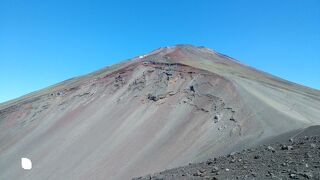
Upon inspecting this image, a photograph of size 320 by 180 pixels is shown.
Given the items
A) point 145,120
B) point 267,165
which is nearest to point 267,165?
point 267,165

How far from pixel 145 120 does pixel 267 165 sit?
18997 mm

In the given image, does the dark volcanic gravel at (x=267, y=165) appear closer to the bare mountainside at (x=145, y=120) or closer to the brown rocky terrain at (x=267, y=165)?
the brown rocky terrain at (x=267, y=165)

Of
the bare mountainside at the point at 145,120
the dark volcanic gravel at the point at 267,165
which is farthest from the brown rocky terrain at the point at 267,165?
the bare mountainside at the point at 145,120

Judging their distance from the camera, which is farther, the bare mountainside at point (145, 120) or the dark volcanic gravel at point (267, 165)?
the bare mountainside at point (145, 120)

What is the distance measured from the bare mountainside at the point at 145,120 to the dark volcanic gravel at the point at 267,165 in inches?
259

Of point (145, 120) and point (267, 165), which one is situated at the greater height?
point (145, 120)

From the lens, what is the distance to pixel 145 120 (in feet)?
113

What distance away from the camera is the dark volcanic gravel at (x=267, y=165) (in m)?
14.7

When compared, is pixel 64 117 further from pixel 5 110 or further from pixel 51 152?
pixel 5 110

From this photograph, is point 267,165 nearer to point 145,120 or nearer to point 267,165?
point 267,165

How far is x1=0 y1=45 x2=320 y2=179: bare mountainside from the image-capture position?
27906 mm

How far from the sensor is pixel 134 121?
34.8m

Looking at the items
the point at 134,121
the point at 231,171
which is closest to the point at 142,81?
the point at 134,121

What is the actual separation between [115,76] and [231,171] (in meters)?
29.2
